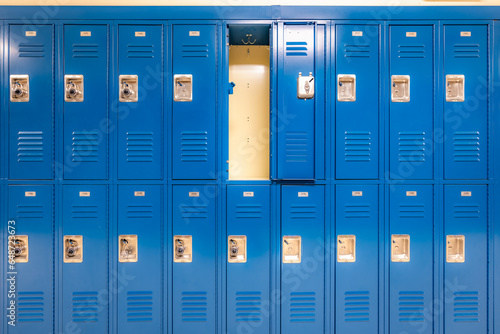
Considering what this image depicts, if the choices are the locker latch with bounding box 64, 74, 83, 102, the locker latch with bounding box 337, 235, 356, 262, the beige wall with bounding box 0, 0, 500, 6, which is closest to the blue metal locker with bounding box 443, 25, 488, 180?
the beige wall with bounding box 0, 0, 500, 6

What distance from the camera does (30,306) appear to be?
245 centimetres

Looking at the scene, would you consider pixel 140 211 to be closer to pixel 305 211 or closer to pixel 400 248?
pixel 305 211

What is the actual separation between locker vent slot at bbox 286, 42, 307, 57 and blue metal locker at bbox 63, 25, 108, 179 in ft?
5.61

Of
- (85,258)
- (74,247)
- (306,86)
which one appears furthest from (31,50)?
(306,86)

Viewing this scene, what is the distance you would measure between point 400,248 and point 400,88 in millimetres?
1524

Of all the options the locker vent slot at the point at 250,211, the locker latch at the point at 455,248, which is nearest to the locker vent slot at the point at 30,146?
the locker vent slot at the point at 250,211

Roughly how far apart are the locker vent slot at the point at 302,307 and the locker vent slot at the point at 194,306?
2.68 ft

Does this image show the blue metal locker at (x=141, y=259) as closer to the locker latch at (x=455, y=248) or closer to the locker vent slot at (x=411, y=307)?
the locker vent slot at (x=411, y=307)

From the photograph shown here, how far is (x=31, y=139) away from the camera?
8.07 feet

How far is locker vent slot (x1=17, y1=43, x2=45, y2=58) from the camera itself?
8.07 ft

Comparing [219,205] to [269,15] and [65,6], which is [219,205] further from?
[65,6]

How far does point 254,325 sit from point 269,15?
9.50ft

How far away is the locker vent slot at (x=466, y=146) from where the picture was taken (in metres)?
2.49

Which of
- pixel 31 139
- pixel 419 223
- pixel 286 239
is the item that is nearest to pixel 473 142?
pixel 419 223
